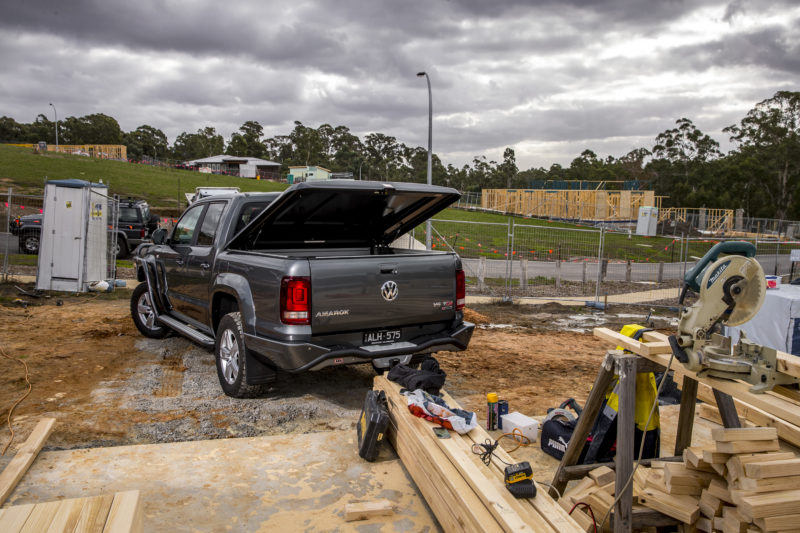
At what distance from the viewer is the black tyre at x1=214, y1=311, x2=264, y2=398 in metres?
5.51

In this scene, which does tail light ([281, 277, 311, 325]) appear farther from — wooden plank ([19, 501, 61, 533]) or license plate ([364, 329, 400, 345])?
wooden plank ([19, 501, 61, 533])

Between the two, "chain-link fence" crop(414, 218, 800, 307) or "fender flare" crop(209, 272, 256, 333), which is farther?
"chain-link fence" crop(414, 218, 800, 307)

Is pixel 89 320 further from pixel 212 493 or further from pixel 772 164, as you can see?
pixel 772 164

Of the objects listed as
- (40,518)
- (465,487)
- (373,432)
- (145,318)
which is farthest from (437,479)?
(145,318)

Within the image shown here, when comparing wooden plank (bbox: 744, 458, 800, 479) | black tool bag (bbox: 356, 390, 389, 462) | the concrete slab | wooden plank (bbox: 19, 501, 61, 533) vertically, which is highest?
wooden plank (bbox: 744, 458, 800, 479)

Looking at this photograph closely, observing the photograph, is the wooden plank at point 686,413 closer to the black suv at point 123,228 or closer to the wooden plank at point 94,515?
the wooden plank at point 94,515

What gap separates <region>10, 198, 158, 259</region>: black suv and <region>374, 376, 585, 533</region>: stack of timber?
52.4 feet

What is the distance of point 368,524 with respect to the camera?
11.8ft

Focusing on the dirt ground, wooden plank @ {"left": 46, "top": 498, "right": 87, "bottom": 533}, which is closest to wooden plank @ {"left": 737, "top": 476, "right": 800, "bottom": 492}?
the dirt ground

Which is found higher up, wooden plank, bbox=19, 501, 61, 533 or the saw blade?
the saw blade

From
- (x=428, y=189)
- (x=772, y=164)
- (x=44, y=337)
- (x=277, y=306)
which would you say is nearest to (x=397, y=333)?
(x=277, y=306)

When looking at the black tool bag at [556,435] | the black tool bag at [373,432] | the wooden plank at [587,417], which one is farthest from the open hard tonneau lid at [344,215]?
the wooden plank at [587,417]

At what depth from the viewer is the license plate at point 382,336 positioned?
17.5 feet

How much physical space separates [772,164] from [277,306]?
73.8 metres
